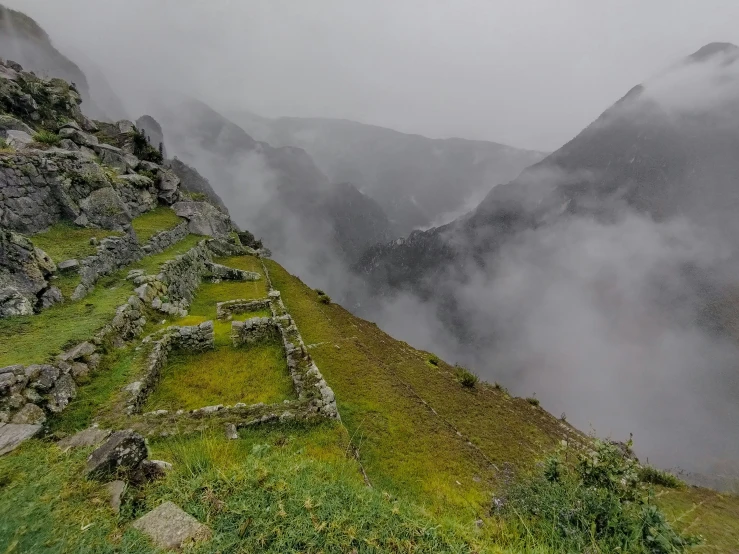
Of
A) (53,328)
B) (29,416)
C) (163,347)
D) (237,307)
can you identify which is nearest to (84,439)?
(29,416)

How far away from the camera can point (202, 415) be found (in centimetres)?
1069

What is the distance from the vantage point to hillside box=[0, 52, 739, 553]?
5.23 metres

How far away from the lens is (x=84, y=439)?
24.4 ft

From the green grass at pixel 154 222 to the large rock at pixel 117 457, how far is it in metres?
25.0

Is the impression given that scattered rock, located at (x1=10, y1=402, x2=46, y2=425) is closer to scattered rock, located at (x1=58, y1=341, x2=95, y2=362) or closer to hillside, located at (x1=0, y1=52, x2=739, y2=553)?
hillside, located at (x1=0, y1=52, x2=739, y2=553)

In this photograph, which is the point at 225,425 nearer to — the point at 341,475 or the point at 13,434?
the point at 13,434

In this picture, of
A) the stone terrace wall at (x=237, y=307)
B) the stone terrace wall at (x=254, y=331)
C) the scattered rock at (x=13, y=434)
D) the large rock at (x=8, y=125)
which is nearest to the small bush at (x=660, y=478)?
the stone terrace wall at (x=254, y=331)

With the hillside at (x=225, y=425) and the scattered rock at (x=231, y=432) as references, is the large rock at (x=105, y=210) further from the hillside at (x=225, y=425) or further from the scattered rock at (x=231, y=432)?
the scattered rock at (x=231, y=432)

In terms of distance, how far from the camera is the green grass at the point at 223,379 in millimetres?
12891

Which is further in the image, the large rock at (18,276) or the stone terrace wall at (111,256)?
the stone terrace wall at (111,256)

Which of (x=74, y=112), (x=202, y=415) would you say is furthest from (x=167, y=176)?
(x=202, y=415)

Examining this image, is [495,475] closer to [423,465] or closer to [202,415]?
[423,465]

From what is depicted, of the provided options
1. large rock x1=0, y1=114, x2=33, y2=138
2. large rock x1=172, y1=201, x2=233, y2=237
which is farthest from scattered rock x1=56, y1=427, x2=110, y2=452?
large rock x1=172, y1=201, x2=233, y2=237

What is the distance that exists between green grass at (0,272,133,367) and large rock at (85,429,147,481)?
7.34 metres
